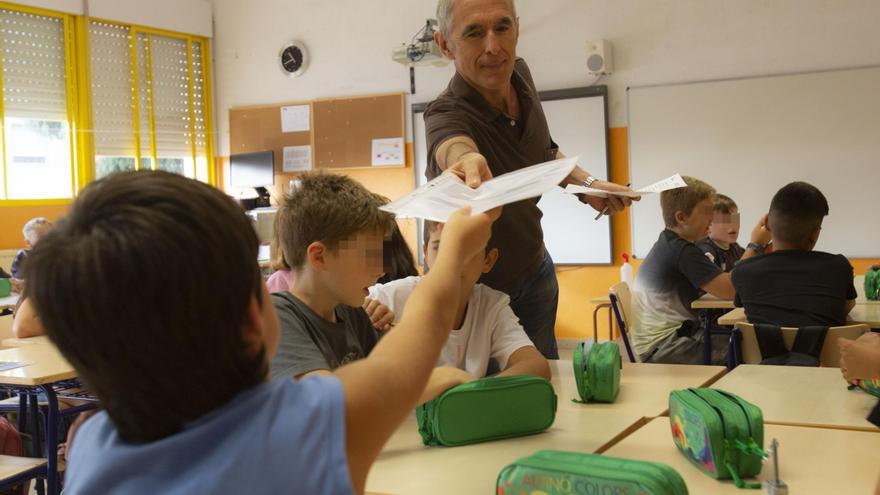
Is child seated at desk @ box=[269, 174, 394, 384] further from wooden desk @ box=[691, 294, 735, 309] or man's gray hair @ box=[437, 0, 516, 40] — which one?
wooden desk @ box=[691, 294, 735, 309]

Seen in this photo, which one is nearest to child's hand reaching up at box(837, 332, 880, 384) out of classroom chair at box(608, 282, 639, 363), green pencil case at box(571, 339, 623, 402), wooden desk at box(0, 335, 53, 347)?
green pencil case at box(571, 339, 623, 402)

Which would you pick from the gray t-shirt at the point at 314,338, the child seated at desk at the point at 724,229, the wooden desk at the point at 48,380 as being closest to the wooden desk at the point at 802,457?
the gray t-shirt at the point at 314,338

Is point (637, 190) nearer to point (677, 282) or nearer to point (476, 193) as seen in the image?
point (476, 193)

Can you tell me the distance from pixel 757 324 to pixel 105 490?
307 centimetres

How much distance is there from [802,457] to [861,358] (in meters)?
0.57

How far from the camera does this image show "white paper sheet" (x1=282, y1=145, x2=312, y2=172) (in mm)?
8992

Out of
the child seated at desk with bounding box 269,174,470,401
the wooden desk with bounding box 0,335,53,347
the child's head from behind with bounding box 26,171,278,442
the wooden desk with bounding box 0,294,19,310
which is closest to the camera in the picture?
the child's head from behind with bounding box 26,171,278,442

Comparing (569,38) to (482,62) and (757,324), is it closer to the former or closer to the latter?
(757,324)

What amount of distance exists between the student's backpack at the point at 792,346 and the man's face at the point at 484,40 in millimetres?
1573

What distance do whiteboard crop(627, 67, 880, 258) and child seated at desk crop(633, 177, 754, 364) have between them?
2743 mm

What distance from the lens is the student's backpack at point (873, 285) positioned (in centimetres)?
428

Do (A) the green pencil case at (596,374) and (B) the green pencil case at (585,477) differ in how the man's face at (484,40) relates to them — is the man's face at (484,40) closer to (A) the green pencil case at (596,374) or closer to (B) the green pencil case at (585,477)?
(A) the green pencil case at (596,374)

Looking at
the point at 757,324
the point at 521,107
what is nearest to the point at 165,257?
the point at 521,107

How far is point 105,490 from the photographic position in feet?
2.64
